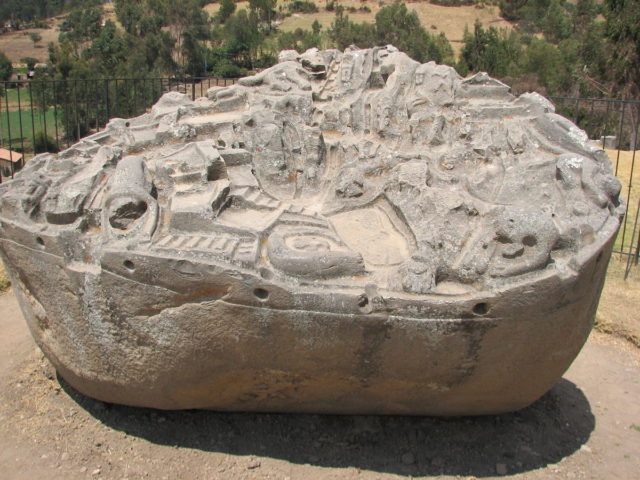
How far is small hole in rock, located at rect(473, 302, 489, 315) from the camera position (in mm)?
2992

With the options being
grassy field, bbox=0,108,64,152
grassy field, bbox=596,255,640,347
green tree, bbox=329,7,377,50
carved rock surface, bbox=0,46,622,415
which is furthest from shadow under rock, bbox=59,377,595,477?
green tree, bbox=329,7,377,50

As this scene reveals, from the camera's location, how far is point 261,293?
9.81 feet

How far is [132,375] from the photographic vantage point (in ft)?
11.1

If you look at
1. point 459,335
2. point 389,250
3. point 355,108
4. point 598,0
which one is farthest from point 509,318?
point 598,0

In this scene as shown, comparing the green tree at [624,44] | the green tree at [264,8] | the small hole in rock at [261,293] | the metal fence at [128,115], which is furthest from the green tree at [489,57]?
the small hole in rock at [261,293]

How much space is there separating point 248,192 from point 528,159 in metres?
1.74

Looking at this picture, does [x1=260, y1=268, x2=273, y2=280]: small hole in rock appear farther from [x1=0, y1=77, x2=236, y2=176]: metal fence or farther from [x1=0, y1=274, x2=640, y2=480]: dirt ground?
[x1=0, y1=77, x2=236, y2=176]: metal fence

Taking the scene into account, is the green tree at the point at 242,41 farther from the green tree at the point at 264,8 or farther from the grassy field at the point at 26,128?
the grassy field at the point at 26,128

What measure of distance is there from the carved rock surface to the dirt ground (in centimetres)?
24

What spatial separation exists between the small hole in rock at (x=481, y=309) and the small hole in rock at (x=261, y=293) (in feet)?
3.22

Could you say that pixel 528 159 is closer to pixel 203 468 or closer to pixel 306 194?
pixel 306 194

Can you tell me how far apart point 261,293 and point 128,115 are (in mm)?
6451

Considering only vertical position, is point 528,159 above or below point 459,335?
above

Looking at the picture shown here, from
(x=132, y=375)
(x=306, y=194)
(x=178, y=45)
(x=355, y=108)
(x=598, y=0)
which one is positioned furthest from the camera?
(x=598, y=0)
